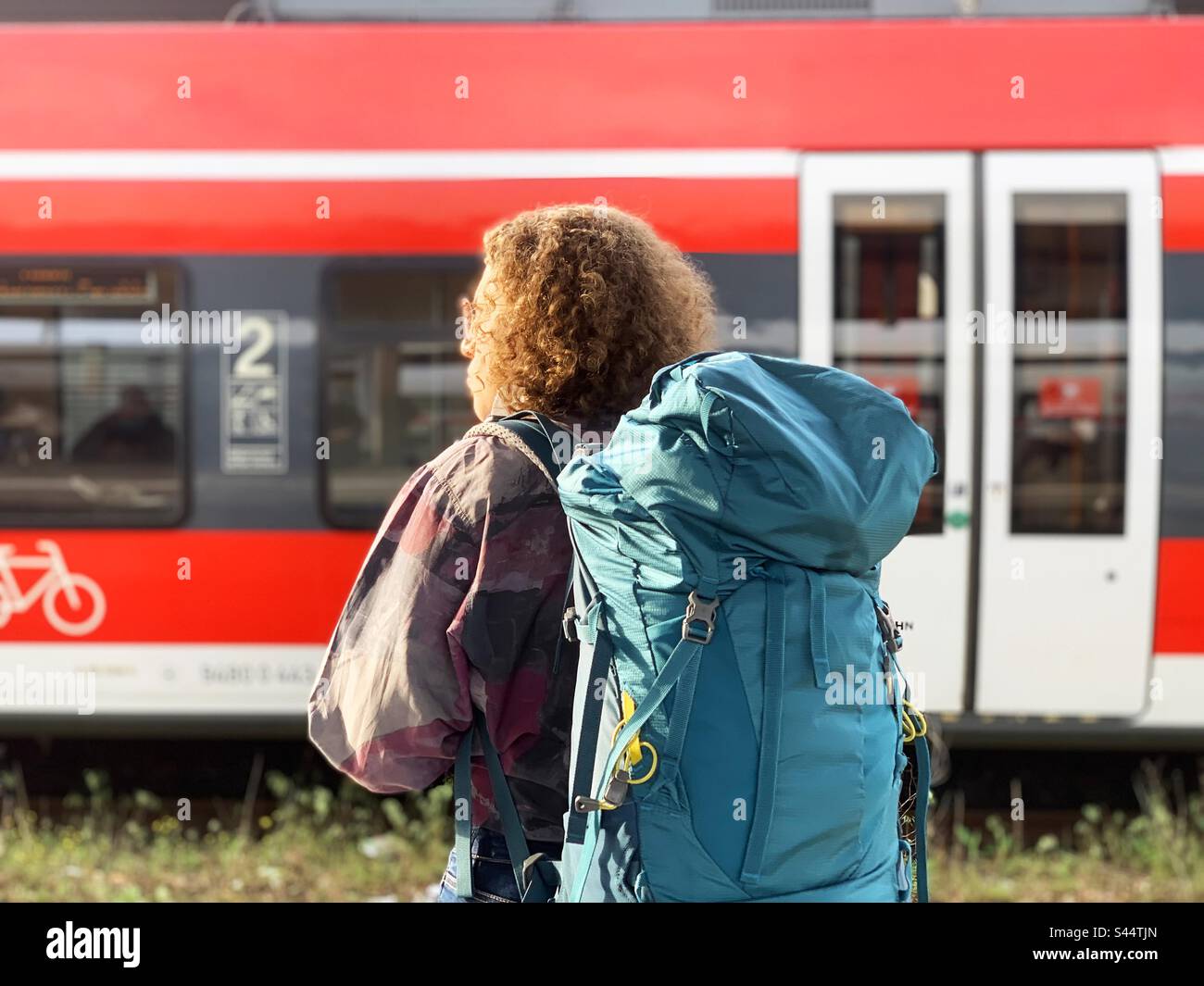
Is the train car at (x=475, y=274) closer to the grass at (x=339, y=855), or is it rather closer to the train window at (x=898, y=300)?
the train window at (x=898, y=300)

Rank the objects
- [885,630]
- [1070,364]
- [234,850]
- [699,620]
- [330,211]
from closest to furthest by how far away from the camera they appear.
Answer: [699,620], [885,630], [234,850], [1070,364], [330,211]

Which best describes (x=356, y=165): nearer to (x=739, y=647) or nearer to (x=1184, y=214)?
(x=1184, y=214)

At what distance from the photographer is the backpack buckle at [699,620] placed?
147 centimetres

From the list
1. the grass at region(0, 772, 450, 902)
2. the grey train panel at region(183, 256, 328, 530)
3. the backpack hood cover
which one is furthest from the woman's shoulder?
the grey train panel at region(183, 256, 328, 530)

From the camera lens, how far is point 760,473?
1.48 metres

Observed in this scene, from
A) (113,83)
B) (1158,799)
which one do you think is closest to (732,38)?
(113,83)

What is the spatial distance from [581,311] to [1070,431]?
11.9ft

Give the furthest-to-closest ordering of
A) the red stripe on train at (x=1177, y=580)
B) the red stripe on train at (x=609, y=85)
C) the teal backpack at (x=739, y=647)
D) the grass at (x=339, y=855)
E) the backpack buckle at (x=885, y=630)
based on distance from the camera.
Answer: the red stripe on train at (x=609, y=85) → the red stripe on train at (x=1177, y=580) → the grass at (x=339, y=855) → the backpack buckle at (x=885, y=630) → the teal backpack at (x=739, y=647)

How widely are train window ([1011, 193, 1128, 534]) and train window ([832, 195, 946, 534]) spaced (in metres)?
0.30

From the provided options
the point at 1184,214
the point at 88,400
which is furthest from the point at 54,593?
the point at 1184,214

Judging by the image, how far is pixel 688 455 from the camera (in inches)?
58.7

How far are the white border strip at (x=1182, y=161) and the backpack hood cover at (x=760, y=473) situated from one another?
3.97m

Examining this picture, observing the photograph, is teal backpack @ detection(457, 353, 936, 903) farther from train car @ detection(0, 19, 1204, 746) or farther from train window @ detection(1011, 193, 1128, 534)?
train window @ detection(1011, 193, 1128, 534)

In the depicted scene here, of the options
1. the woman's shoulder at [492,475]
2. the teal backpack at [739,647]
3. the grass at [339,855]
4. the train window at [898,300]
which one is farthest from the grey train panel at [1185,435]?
the woman's shoulder at [492,475]
